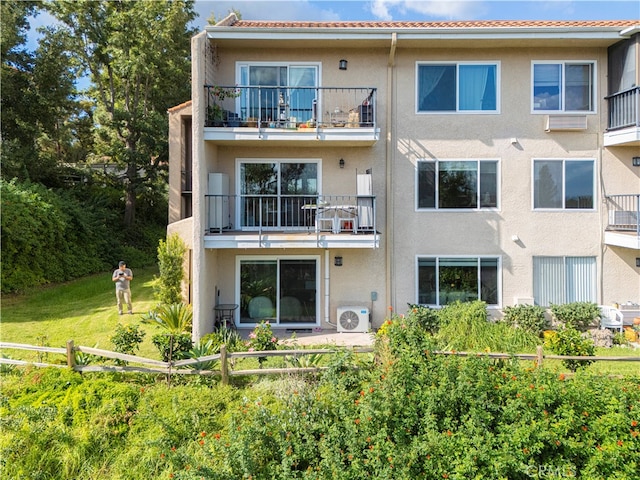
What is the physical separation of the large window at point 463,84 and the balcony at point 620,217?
4581 millimetres

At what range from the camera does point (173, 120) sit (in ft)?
42.6

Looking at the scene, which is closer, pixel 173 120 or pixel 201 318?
pixel 201 318

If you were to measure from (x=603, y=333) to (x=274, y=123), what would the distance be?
11.0 m

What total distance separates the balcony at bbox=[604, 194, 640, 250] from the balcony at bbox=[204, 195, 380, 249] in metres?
6.92

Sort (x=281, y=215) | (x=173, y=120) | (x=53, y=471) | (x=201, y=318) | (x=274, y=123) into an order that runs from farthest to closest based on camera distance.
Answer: (x=173, y=120) → (x=281, y=215) → (x=274, y=123) → (x=201, y=318) → (x=53, y=471)

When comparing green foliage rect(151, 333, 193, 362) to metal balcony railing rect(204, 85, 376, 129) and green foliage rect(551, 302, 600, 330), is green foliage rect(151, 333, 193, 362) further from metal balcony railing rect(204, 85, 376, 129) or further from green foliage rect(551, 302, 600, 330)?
green foliage rect(551, 302, 600, 330)

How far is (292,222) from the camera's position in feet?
39.7

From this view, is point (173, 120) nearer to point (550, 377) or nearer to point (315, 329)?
point (315, 329)

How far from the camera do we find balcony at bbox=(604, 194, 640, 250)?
440 inches

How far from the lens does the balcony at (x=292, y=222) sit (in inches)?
416

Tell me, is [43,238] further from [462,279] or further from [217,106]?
[462,279]

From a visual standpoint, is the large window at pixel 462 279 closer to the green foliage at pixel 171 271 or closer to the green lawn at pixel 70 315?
the green foliage at pixel 171 271

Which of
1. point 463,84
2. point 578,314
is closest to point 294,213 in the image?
point 463,84

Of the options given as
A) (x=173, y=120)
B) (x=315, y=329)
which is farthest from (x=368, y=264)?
(x=173, y=120)
